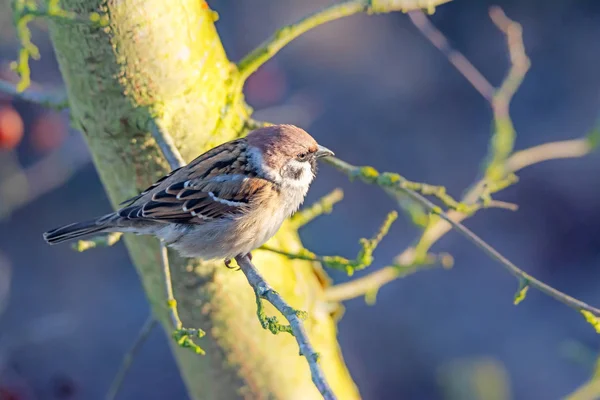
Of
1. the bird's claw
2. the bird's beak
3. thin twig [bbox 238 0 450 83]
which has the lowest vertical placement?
the bird's claw

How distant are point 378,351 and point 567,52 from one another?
13.9ft

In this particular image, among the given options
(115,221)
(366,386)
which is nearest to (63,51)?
(115,221)

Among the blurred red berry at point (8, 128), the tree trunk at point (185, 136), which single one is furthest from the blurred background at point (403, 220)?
the tree trunk at point (185, 136)

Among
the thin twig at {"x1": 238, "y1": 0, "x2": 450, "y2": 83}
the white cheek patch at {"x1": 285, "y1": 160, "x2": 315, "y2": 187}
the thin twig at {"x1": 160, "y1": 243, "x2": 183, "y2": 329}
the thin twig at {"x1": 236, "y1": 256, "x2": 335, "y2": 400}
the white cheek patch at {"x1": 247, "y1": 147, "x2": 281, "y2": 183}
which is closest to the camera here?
the thin twig at {"x1": 236, "y1": 256, "x2": 335, "y2": 400}

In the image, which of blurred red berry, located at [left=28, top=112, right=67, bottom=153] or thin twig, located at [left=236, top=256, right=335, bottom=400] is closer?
thin twig, located at [left=236, top=256, right=335, bottom=400]

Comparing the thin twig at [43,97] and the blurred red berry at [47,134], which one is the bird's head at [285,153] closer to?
the thin twig at [43,97]

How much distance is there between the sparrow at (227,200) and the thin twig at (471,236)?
1.09 feet

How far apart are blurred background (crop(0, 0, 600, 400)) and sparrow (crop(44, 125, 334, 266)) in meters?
1.95

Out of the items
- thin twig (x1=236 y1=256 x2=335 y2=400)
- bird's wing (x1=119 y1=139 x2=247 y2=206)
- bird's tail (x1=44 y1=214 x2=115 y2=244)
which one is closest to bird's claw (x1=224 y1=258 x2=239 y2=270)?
thin twig (x1=236 y1=256 x2=335 y2=400)

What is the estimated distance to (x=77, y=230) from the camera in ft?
9.29

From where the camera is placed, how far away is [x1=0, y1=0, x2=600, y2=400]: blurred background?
19.9 feet

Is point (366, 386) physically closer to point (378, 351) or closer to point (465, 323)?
point (378, 351)

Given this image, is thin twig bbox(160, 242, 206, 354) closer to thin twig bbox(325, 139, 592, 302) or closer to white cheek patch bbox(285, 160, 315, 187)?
white cheek patch bbox(285, 160, 315, 187)

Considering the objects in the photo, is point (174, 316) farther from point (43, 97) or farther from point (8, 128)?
point (8, 128)
